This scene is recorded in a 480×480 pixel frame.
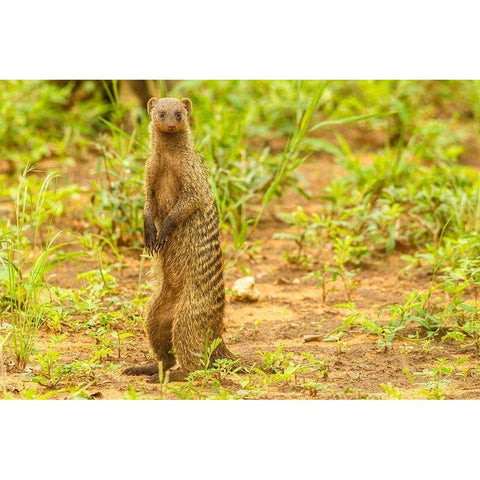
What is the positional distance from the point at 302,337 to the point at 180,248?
36.4 inches

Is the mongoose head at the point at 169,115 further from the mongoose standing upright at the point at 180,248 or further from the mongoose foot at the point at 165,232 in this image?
the mongoose foot at the point at 165,232

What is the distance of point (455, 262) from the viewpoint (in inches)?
206

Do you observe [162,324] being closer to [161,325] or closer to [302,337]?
[161,325]

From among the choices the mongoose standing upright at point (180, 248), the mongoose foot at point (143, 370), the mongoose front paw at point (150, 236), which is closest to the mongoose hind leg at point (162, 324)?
the mongoose standing upright at point (180, 248)

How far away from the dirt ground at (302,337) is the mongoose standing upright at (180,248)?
25cm

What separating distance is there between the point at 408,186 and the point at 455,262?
1347 mm

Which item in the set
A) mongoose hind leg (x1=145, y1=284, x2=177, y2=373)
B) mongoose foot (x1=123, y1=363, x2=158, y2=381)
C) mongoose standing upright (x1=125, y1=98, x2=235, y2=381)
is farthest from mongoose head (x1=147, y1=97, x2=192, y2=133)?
mongoose foot (x1=123, y1=363, x2=158, y2=381)

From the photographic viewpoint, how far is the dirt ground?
3869 millimetres

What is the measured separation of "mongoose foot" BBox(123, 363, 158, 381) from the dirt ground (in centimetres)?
5

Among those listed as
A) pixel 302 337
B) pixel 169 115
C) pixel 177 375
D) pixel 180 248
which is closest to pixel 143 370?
pixel 177 375

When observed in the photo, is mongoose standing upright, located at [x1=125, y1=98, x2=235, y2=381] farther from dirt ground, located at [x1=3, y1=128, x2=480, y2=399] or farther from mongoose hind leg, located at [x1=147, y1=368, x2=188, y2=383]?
dirt ground, located at [x1=3, y1=128, x2=480, y2=399]

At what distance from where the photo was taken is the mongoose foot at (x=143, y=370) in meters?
4.12

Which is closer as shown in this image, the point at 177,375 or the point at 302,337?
the point at 177,375

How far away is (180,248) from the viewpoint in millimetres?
4238
